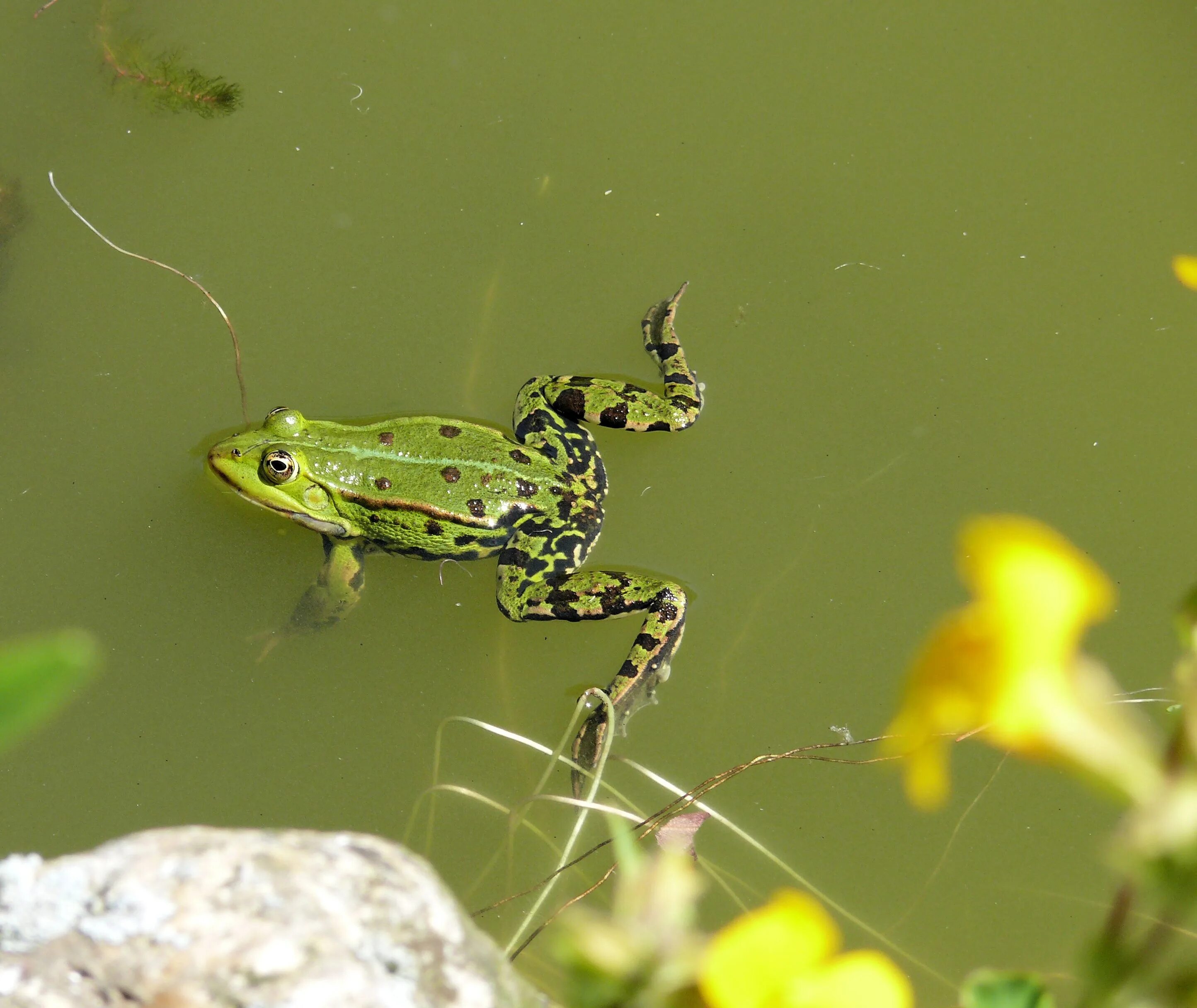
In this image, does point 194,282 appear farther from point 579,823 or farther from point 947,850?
point 947,850

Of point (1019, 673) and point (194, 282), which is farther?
point (194, 282)

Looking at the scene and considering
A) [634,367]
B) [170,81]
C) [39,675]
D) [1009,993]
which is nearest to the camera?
[39,675]

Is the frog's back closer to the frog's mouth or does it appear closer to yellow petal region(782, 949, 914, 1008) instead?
the frog's mouth

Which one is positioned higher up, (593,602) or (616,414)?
(616,414)

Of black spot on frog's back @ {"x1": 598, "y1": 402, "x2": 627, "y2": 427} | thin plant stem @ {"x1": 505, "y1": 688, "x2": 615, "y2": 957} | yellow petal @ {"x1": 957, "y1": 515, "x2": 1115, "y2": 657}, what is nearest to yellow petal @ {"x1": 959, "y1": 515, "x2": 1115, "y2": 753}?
yellow petal @ {"x1": 957, "y1": 515, "x2": 1115, "y2": 657}

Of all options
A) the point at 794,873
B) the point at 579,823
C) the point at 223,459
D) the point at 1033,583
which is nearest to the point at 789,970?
the point at 1033,583

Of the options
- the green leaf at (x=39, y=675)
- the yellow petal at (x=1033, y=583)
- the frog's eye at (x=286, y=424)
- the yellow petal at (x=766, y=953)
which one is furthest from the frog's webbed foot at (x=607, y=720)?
the green leaf at (x=39, y=675)

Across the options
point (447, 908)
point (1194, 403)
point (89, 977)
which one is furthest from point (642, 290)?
point (89, 977)
